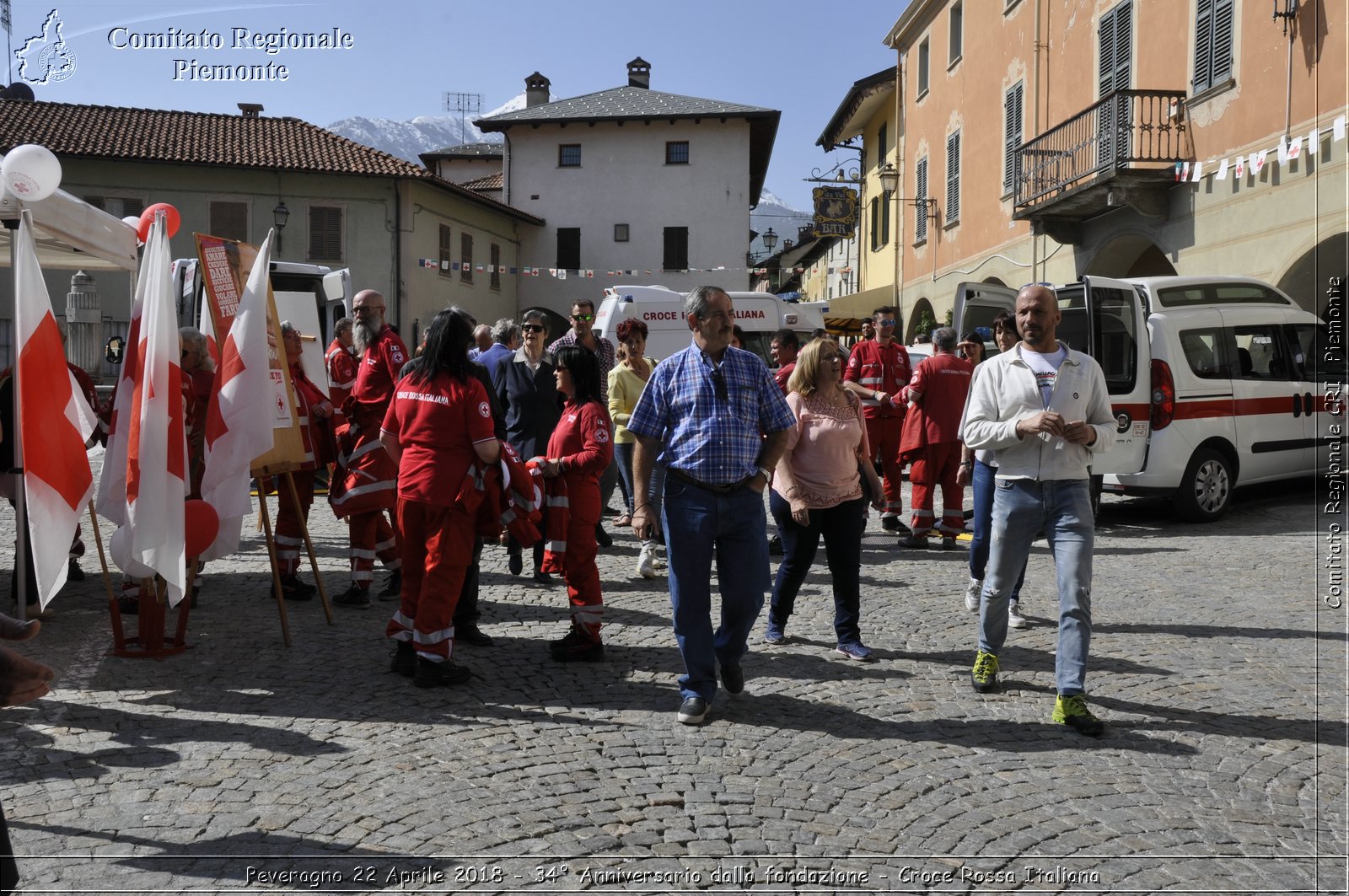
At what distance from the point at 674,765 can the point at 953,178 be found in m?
24.0

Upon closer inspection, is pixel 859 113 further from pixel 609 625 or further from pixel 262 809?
pixel 262 809

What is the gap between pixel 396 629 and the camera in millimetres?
5824

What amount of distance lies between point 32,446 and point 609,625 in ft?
10.7

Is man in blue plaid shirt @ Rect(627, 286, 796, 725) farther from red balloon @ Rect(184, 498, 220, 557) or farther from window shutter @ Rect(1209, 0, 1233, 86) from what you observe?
window shutter @ Rect(1209, 0, 1233, 86)

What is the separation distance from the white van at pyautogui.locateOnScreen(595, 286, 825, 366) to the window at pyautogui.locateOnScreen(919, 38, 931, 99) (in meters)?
13.3

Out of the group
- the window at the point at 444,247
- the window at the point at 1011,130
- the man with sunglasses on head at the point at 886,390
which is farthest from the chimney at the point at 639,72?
the man with sunglasses on head at the point at 886,390

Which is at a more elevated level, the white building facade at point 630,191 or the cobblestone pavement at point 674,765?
the white building facade at point 630,191

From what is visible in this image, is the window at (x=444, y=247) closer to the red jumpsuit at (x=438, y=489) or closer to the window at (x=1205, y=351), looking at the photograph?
the window at (x=1205, y=351)

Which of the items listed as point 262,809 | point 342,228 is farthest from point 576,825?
point 342,228

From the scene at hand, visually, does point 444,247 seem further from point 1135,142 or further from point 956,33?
point 1135,142

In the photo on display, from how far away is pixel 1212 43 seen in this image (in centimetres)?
1576

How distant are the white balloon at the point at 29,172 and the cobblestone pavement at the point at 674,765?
2.44 meters

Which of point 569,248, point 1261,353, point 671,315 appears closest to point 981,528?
point 1261,353

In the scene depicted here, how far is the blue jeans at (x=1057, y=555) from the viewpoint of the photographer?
503 centimetres
